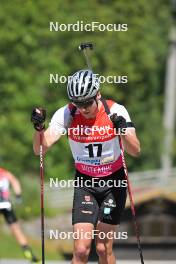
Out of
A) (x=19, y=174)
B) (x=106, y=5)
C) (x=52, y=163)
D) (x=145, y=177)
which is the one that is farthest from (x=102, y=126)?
(x=145, y=177)

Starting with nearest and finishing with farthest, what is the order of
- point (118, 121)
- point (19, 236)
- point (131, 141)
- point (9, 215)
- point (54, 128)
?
point (118, 121)
point (131, 141)
point (54, 128)
point (19, 236)
point (9, 215)

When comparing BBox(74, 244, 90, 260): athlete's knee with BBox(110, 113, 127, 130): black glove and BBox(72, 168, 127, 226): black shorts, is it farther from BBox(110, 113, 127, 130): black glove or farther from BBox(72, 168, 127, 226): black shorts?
BBox(110, 113, 127, 130): black glove

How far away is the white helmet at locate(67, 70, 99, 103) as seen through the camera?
27.5 feet

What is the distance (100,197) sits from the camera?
8891mm

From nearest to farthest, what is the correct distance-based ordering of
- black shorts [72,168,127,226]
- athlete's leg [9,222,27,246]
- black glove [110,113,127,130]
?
black glove [110,113,127,130], black shorts [72,168,127,226], athlete's leg [9,222,27,246]

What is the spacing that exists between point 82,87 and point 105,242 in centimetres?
146

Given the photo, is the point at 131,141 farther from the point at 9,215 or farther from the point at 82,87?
the point at 9,215

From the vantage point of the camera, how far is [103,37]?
30.3 meters

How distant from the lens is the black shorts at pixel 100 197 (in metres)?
8.74

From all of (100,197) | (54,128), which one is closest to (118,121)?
(54,128)

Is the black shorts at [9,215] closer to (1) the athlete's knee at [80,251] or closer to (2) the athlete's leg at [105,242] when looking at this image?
(2) the athlete's leg at [105,242]

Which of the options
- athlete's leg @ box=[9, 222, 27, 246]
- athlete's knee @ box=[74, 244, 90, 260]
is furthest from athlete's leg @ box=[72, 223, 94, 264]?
athlete's leg @ box=[9, 222, 27, 246]

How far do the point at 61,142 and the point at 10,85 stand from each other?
2766 millimetres

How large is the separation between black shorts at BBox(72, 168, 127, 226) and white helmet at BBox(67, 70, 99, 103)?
2.75 ft
